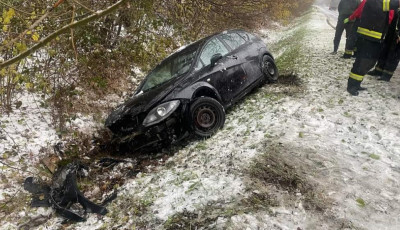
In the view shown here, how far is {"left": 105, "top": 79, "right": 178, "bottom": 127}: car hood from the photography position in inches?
186

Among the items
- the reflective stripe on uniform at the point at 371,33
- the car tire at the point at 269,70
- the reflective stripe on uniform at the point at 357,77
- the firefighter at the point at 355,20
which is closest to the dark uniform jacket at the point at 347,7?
the firefighter at the point at 355,20

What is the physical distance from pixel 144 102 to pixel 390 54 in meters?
5.17

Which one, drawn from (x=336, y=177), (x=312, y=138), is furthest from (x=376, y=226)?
(x=312, y=138)

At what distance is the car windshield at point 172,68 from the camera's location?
5426 mm

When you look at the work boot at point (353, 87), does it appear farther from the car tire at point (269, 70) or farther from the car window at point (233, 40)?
the car window at point (233, 40)

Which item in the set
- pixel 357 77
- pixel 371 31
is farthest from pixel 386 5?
pixel 357 77

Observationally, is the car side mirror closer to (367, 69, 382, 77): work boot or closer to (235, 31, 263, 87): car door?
(235, 31, 263, 87): car door

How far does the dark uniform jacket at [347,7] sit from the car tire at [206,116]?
6.21 meters

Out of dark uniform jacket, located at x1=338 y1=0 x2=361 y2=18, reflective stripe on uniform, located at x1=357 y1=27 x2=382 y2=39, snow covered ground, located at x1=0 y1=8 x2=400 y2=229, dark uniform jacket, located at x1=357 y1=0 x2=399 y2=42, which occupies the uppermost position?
dark uniform jacket, located at x1=338 y1=0 x2=361 y2=18

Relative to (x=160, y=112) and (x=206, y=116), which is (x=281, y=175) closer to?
(x=206, y=116)

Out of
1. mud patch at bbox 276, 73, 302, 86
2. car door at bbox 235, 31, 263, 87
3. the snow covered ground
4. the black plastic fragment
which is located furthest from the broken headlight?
mud patch at bbox 276, 73, 302, 86

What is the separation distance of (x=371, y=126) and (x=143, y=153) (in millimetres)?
3918

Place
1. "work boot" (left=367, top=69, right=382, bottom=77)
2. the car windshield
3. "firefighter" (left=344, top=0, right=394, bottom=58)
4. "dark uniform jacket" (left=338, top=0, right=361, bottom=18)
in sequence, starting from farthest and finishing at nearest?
"dark uniform jacket" (left=338, top=0, right=361, bottom=18), "firefighter" (left=344, top=0, right=394, bottom=58), "work boot" (left=367, top=69, right=382, bottom=77), the car windshield

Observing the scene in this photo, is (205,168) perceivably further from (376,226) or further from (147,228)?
(376,226)
